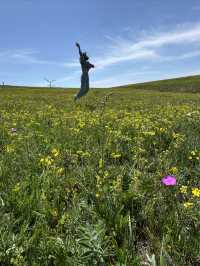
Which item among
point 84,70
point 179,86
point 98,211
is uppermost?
point 84,70

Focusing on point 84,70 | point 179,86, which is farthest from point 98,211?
point 179,86

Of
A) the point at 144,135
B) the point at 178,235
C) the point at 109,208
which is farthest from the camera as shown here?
the point at 144,135

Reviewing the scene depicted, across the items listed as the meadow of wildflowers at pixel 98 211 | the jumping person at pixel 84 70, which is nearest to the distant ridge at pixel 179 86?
the jumping person at pixel 84 70

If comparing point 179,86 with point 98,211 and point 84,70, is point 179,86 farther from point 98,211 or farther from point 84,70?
point 98,211

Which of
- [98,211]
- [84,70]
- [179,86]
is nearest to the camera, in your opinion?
[98,211]

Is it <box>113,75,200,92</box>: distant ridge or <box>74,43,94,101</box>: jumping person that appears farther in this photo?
<box>113,75,200,92</box>: distant ridge

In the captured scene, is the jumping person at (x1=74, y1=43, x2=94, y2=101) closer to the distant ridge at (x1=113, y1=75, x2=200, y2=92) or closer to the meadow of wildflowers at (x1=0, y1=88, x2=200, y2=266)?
the meadow of wildflowers at (x1=0, y1=88, x2=200, y2=266)

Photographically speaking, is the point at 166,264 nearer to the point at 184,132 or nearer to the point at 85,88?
the point at 184,132

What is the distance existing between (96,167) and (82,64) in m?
20.1

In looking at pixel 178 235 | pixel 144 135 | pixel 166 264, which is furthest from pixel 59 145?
pixel 166 264

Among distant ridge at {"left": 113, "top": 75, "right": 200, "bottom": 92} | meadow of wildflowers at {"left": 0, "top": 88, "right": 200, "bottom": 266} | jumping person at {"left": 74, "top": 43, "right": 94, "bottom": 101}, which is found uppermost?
jumping person at {"left": 74, "top": 43, "right": 94, "bottom": 101}

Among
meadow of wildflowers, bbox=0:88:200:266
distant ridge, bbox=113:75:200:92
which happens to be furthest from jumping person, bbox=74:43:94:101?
distant ridge, bbox=113:75:200:92

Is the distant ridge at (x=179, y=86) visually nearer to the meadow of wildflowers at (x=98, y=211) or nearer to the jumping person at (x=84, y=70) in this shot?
the jumping person at (x=84, y=70)

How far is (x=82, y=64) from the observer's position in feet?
82.3
